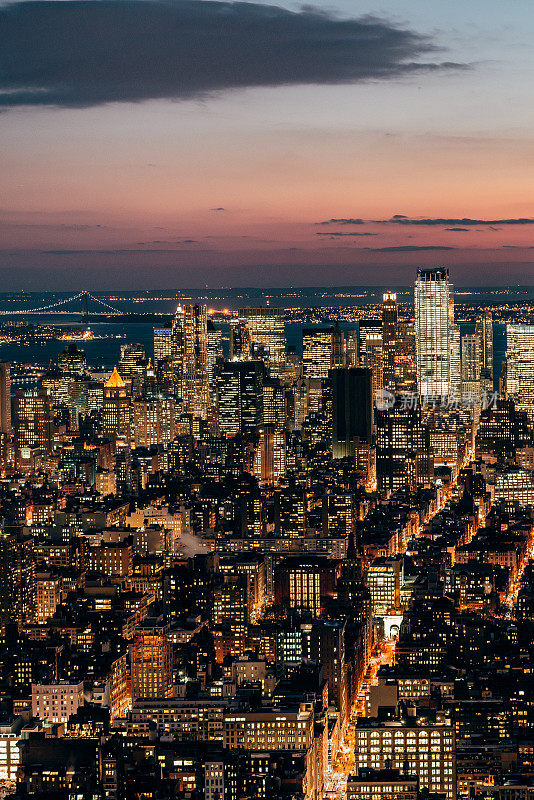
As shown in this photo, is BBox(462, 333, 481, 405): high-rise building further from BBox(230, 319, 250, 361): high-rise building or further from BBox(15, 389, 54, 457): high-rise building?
BBox(15, 389, 54, 457): high-rise building

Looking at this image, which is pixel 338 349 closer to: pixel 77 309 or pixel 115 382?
pixel 115 382

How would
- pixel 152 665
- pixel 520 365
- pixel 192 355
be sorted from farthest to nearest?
pixel 192 355
pixel 520 365
pixel 152 665

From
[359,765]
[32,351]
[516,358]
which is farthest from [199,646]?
[32,351]

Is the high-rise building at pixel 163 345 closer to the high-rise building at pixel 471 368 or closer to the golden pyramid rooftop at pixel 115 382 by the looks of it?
the golden pyramid rooftop at pixel 115 382

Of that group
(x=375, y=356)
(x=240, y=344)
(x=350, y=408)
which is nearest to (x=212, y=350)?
(x=240, y=344)

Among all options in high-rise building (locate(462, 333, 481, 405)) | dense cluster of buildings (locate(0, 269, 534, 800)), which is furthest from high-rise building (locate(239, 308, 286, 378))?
high-rise building (locate(462, 333, 481, 405))

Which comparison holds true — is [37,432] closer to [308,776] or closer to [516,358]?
[516,358]
